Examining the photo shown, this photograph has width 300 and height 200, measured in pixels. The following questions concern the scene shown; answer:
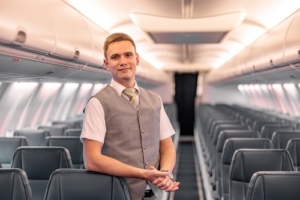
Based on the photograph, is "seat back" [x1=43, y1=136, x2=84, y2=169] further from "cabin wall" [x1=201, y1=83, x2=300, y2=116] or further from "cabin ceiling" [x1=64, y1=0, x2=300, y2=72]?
"cabin wall" [x1=201, y1=83, x2=300, y2=116]

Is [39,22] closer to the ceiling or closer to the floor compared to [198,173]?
closer to the ceiling

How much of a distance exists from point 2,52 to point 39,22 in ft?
1.99

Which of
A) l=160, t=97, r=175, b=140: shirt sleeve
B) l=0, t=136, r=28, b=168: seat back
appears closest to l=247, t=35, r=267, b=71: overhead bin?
l=0, t=136, r=28, b=168: seat back

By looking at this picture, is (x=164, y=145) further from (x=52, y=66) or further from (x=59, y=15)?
(x=52, y=66)

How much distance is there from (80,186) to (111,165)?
0.37 m

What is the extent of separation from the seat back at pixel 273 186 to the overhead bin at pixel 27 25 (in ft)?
6.70

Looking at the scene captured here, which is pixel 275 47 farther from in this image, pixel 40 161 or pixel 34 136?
pixel 40 161

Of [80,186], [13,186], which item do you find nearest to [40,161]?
[80,186]

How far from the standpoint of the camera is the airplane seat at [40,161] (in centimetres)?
462

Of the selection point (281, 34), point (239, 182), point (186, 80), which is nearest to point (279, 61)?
point (281, 34)

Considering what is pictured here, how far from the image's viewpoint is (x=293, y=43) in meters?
5.92

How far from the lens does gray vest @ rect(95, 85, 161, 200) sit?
296cm

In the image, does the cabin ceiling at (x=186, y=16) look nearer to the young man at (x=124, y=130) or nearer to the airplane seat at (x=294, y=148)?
the airplane seat at (x=294, y=148)

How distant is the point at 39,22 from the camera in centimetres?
447
